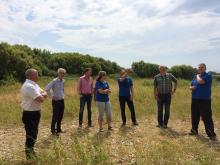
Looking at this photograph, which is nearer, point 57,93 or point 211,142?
point 211,142

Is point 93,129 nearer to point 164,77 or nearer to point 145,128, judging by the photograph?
point 145,128

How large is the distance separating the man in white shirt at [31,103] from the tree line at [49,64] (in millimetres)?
25907

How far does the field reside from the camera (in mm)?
6027

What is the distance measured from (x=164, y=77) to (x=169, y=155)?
4.75 meters

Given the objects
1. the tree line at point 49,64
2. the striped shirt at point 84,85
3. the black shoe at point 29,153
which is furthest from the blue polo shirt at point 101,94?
the tree line at point 49,64

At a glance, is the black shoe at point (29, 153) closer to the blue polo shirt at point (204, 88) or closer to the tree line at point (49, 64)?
the blue polo shirt at point (204, 88)

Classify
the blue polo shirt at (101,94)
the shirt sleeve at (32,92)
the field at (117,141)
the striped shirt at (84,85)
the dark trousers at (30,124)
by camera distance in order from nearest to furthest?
the field at (117,141), the shirt sleeve at (32,92), the dark trousers at (30,124), the blue polo shirt at (101,94), the striped shirt at (84,85)

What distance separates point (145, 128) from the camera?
10.9 meters

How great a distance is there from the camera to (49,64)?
4741 cm

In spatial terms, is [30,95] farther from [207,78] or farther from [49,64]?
[49,64]

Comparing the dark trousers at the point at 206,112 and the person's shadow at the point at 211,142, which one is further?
the dark trousers at the point at 206,112

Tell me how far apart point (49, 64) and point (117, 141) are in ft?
129

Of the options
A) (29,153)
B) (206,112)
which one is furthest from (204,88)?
(29,153)

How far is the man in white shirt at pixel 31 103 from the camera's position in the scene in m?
7.07
